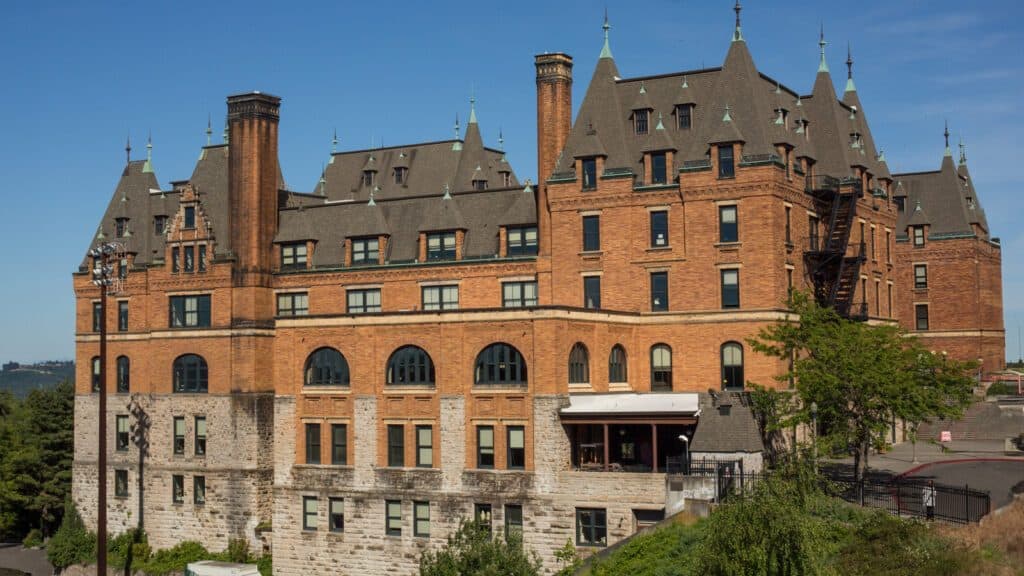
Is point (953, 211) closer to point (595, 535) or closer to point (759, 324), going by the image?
point (759, 324)

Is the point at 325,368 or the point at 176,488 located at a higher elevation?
the point at 325,368

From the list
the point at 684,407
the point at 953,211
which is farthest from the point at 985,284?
the point at 684,407

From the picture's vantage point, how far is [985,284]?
8888 centimetres

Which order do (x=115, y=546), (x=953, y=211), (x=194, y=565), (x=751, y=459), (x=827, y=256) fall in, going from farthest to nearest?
(x=953, y=211)
(x=115, y=546)
(x=827, y=256)
(x=194, y=565)
(x=751, y=459)

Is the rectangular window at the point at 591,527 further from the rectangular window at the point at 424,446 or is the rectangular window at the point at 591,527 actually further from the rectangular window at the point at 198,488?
the rectangular window at the point at 198,488

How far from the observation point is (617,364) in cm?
6088

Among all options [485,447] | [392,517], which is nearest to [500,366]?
[485,447]

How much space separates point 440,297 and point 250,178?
13.0m

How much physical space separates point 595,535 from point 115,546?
3089 centimetres

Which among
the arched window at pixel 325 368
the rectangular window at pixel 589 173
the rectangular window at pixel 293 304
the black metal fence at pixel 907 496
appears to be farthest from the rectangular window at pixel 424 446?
the rectangular window at pixel 589 173

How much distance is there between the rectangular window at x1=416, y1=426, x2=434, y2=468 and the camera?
57719 mm

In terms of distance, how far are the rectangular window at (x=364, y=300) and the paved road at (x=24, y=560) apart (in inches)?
966

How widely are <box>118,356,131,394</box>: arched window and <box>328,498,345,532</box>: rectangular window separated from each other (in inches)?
743

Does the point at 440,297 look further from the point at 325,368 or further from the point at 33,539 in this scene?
the point at 33,539
